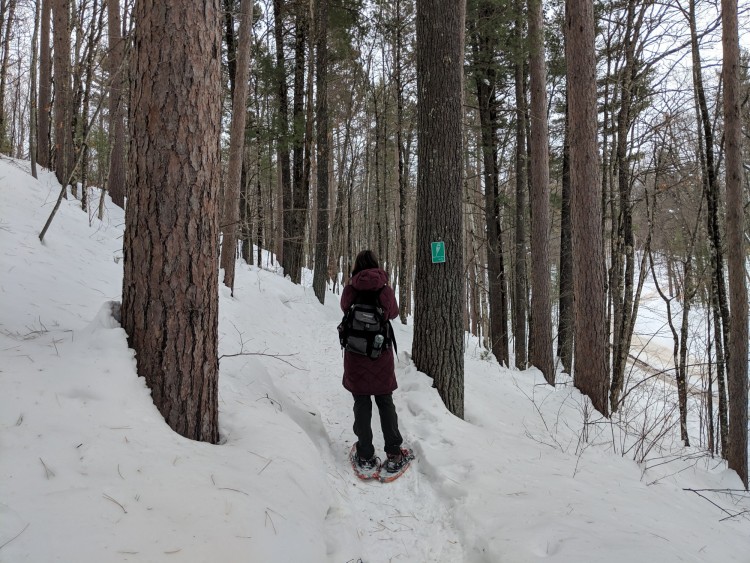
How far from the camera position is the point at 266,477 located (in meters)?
2.49

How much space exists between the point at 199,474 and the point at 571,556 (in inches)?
85.4

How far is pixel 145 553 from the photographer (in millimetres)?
1651

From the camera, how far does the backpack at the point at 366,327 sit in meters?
3.55

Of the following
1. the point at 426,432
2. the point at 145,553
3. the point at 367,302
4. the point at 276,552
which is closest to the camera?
the point at 145,553

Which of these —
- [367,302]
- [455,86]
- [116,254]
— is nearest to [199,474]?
[367,302]

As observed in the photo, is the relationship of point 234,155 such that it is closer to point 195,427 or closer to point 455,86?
point 455,86

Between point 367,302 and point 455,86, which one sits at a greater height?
point 455,86

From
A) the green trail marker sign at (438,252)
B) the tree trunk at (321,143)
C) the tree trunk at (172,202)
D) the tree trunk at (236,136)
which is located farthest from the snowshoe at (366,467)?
the tree trunk at (321,143)

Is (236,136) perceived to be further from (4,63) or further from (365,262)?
(4,63)

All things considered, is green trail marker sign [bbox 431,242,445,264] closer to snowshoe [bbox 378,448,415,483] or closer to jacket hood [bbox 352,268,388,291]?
jacket hood [bbox 352,268,388,291]

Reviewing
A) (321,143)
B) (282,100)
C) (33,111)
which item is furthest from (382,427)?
(33,111)

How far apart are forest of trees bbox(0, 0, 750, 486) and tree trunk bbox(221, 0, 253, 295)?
0.04 metres

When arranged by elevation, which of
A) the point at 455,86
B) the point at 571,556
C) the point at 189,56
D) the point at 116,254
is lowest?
the point at 571,556

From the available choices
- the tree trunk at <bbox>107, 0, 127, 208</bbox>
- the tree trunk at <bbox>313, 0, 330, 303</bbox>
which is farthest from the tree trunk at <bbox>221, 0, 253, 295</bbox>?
the tree trunk at <bbox>313, 0, 330, 303</bbox>
